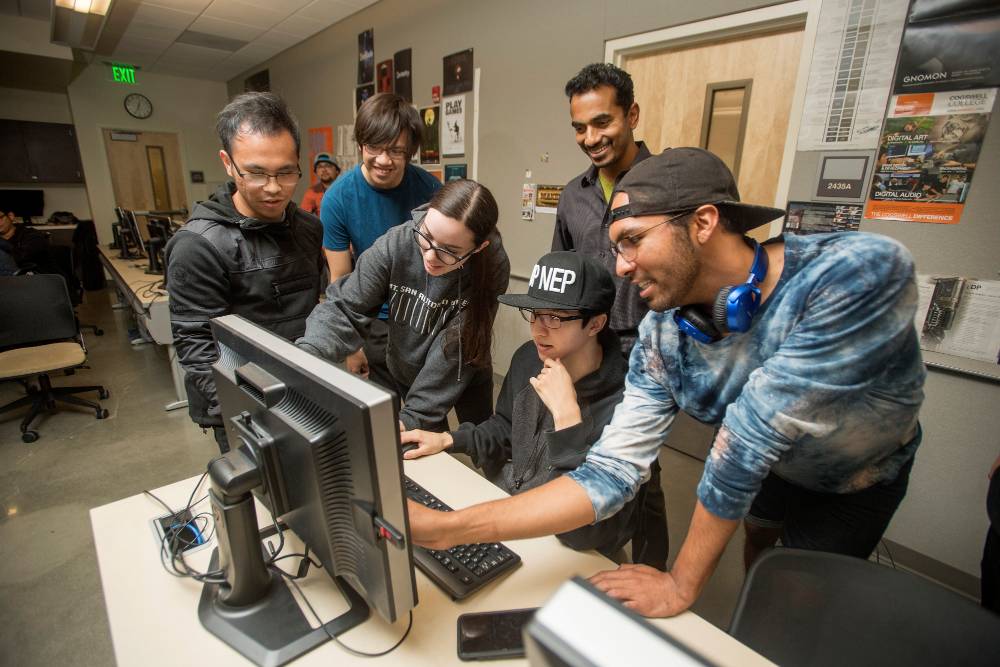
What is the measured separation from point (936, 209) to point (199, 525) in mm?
2352

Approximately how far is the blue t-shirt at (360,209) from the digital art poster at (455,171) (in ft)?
5.36

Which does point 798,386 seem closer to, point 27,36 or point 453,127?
point 453,127

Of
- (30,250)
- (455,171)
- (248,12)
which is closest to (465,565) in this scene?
(455,171)

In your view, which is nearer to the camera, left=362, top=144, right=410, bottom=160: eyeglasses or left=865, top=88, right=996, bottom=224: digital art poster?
left=865, top=88, right=996, bottom=224: digital art poster

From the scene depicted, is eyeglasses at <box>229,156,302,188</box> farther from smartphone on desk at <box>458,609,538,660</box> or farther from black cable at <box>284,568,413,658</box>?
smartphone on desk at <box>458,609,538,660</box>

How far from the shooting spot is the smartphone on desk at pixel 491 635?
736 mm

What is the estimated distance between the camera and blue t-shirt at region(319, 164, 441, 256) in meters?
1.92

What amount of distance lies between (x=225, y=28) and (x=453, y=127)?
10.6 feet

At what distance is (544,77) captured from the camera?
285 centimetres

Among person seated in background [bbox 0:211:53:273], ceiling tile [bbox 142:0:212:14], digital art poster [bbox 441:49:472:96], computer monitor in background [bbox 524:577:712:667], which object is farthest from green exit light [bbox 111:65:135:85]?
computer monitor in background [bbox 524:577:712:667]

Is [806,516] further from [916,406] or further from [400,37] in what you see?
[400,37]

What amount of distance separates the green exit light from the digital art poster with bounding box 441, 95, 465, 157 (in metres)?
5.72

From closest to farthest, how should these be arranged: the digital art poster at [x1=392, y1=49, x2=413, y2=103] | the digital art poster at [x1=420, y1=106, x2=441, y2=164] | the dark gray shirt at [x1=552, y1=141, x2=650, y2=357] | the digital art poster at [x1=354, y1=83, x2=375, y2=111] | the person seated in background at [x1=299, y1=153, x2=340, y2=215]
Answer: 1. the dark gray shirt at [x1=552, y1=141, x2=650, y2=357]
2. the digital art poster at [x1=420, y1=106, x2=441, y2=164]
3. the digital art poster at [x1=392, y1=49, x2=413, y2=103]
4. the person seated in background at [x1=299, y1=153, x2=340, y2=215]
5. the digital art poster at [x1=354, y1=83, x2=375, y2=111]

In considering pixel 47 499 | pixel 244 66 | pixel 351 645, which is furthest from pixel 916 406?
pixel 244 66
